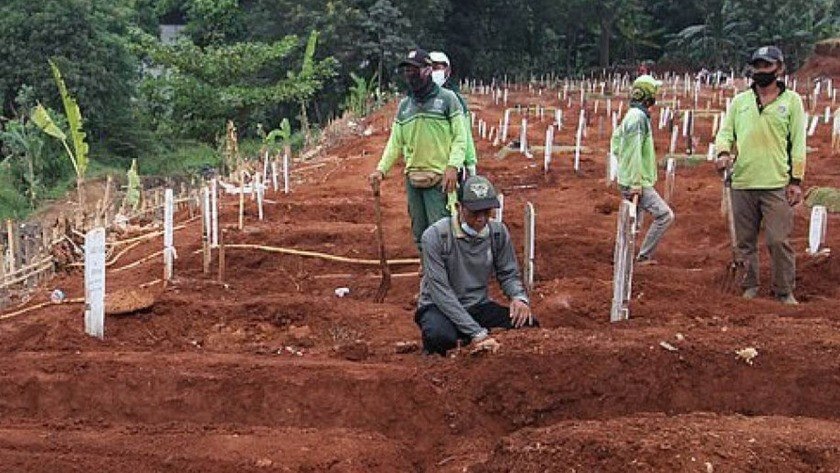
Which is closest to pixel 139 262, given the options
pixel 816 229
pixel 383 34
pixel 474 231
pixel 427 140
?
pixel 427 140

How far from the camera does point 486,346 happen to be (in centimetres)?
510

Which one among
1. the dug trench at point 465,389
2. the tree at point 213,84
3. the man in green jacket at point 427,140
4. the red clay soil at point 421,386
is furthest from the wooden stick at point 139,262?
the tree at point 213,84

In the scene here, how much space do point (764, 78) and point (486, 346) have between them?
302 centimetres

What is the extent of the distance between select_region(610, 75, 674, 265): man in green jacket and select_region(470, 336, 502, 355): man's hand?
126 inches

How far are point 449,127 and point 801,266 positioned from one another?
3.07 meters

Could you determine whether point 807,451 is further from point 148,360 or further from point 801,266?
point 801,266

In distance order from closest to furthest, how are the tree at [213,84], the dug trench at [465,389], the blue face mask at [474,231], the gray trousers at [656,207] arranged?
the dug trench at [465,389] < the blue face mask at [474,231] < the gray trousers at [656,207] < the tree at [213,84]

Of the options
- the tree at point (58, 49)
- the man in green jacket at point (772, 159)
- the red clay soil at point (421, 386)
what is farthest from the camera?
the tree at point (58, 49)

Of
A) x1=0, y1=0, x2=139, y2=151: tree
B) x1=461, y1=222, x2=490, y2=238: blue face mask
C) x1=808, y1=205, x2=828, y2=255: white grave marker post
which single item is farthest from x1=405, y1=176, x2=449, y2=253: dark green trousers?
x1=0, y1=0, x2=139, y2=151: tree

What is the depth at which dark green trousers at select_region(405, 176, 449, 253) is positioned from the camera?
23.1ft

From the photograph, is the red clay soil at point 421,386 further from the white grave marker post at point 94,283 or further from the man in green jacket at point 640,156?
the man in green jacket at point 640,156

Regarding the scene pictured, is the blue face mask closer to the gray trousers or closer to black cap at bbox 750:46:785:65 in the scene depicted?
black cap at bbox 750:46:785:65

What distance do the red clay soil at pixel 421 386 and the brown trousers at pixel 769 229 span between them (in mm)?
207

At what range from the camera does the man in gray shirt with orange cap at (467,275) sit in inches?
212
